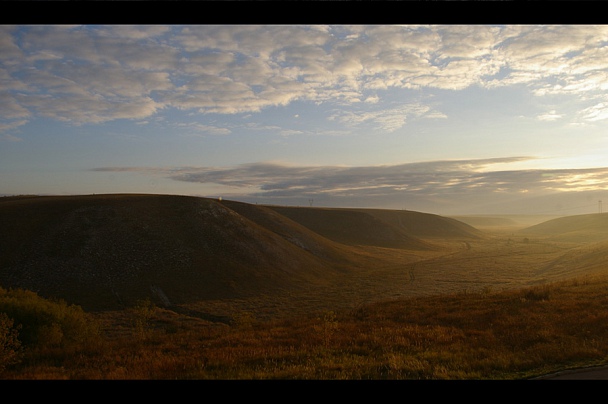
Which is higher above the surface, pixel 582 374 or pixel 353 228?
pixel 582 374

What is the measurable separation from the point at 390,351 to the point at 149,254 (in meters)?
63.6

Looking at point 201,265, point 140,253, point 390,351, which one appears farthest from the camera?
point 140,253

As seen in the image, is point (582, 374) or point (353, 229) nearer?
point (582, 374)

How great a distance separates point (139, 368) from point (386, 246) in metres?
135

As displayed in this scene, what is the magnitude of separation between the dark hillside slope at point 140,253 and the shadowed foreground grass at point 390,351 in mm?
35637

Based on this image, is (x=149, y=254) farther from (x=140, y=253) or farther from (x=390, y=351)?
(x=390, y=351)

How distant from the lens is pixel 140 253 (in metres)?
69.5

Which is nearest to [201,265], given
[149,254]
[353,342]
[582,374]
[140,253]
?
[149,254]

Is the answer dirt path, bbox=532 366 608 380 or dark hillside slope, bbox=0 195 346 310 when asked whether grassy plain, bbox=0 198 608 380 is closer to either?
dirt path, bbox=532 366 608 380

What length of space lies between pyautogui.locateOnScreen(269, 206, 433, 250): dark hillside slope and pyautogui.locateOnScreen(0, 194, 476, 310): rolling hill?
44.6m

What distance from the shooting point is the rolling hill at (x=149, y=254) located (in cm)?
5828

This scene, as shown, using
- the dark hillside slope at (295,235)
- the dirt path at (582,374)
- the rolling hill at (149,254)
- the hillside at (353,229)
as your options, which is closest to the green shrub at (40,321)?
the dirt path at (582,374)

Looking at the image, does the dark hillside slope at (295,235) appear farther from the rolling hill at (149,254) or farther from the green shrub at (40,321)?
the green shrub at (40,321)
